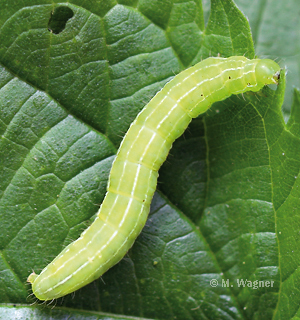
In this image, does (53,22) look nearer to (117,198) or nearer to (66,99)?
(66,99)

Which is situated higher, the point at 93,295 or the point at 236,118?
the point at 236,118

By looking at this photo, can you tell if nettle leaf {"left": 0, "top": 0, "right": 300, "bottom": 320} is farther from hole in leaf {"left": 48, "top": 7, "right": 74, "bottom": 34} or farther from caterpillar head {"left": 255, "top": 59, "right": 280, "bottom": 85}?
caterpillar head {"left": 255, "top": 59, "right": 280, "bottom": 85}

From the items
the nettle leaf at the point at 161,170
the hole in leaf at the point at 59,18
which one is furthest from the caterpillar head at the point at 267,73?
the hole in leaf at the point at 59,18

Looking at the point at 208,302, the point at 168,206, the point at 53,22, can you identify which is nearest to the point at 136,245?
the point at 168,206

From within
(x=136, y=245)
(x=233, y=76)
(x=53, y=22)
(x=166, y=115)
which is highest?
(x=53, y=22)

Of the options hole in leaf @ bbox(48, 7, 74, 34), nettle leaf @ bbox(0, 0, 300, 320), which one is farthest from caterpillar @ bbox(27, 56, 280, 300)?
hole in leaf @ bbox(48, 7, 74, 34)

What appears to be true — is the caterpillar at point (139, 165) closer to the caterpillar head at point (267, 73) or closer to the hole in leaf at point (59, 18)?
the caterpillar head at point (267, 73)

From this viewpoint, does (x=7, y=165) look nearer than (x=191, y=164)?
Yes
